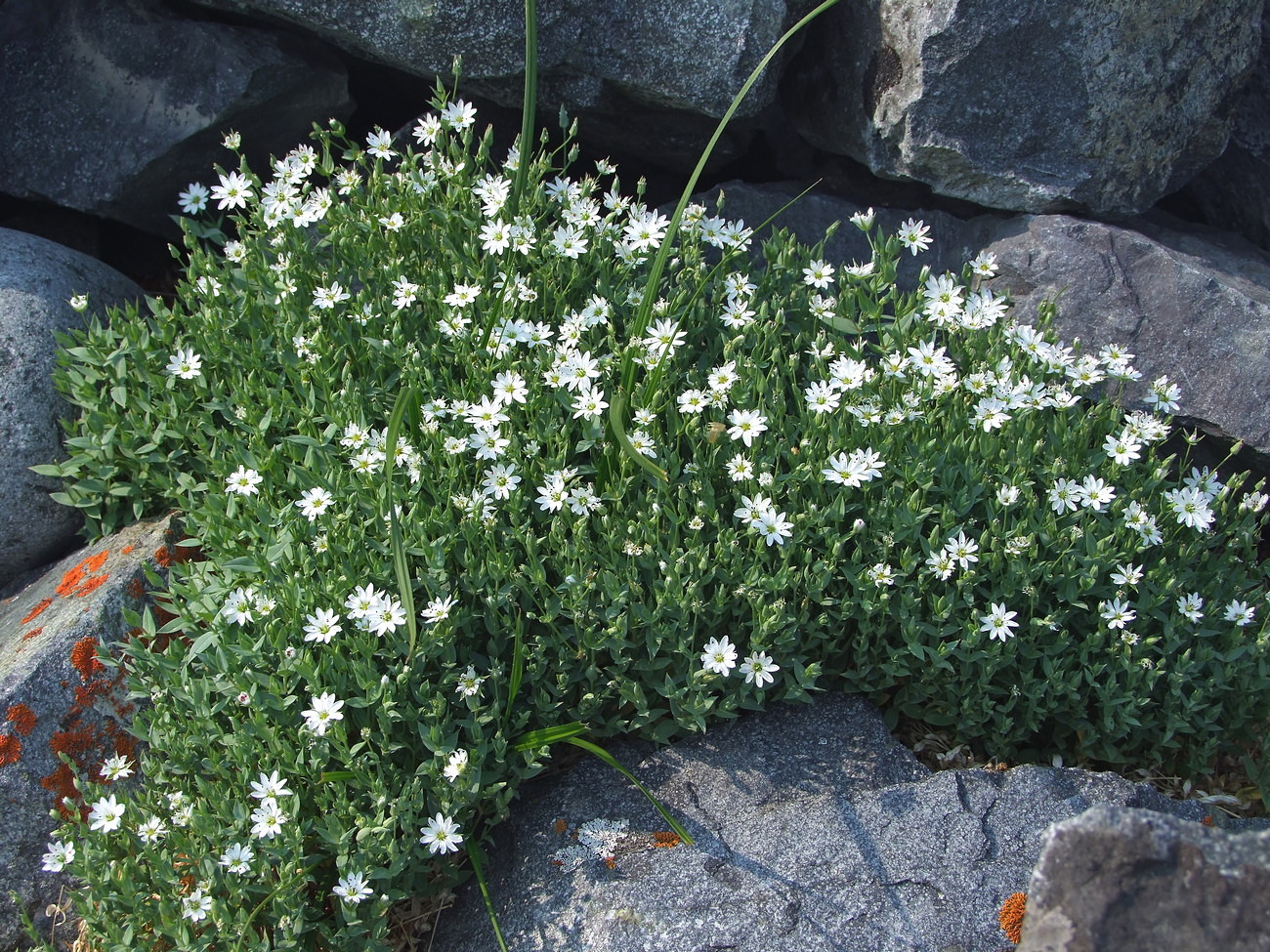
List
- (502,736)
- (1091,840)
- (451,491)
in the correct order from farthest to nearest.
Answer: (451,491)
(502,736)
(1091,840)

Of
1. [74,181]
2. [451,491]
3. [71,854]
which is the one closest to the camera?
[71,854]

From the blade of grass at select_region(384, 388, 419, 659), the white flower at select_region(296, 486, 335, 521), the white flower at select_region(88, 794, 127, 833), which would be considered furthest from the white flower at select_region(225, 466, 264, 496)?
the white flower at select_region(88, 794, 127, 833)

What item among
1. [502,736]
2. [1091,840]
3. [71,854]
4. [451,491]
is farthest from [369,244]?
[1091,840]

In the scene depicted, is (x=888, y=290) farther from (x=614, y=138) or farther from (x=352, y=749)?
(x=352, y=749)

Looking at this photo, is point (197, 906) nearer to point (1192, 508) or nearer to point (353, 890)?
point (353, 890)

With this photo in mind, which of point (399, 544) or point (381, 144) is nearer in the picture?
point (399, 544)

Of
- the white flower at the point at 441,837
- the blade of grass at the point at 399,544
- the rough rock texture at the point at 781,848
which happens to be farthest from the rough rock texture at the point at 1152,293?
the white flower at the point at 441,837

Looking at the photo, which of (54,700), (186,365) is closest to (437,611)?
(54,700)

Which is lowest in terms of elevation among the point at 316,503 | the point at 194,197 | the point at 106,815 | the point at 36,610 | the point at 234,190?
the point at 36,610
